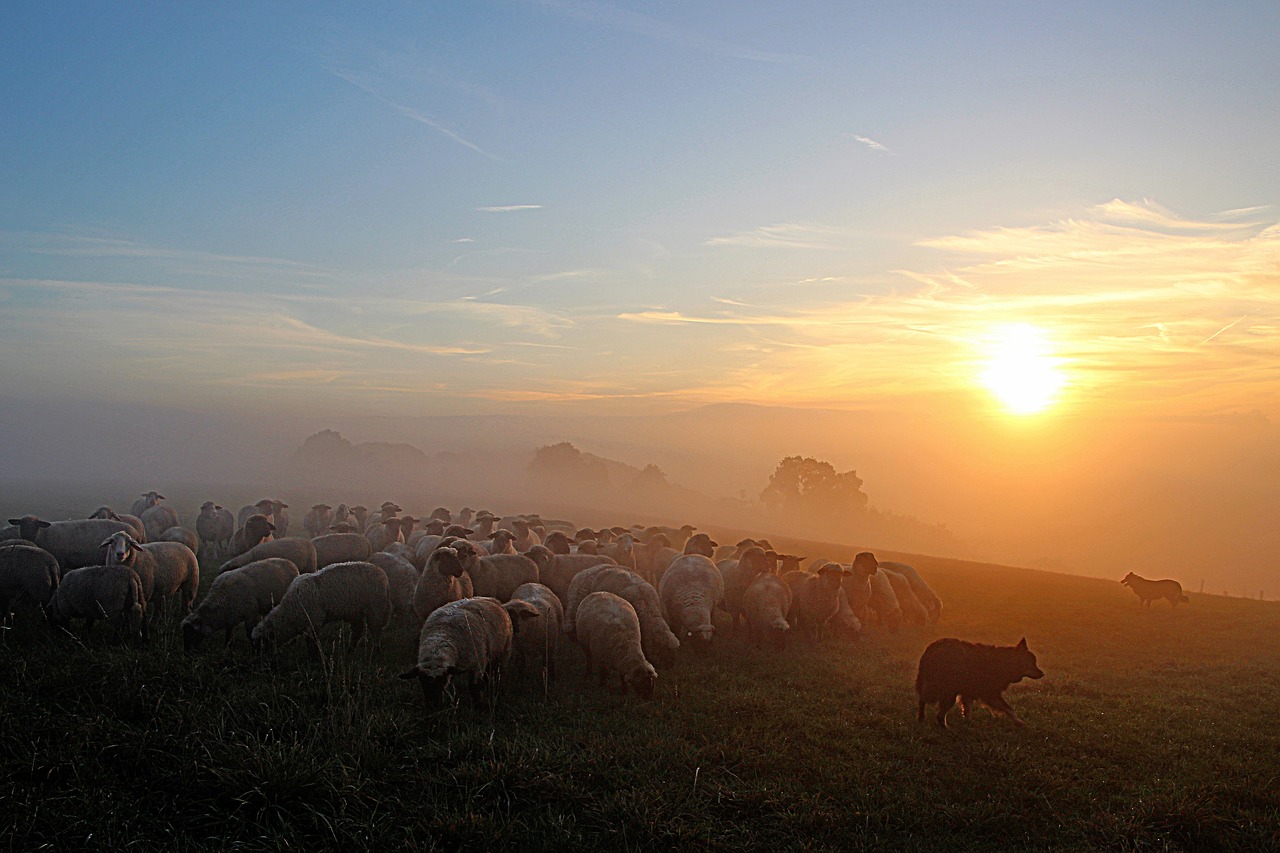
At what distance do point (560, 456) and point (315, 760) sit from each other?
109038 millimetres

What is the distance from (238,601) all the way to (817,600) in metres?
12.0

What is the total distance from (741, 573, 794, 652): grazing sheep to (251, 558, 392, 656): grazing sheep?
7776 millimetres

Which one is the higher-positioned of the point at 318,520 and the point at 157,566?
the point at 157,566

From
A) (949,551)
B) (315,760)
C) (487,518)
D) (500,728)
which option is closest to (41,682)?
(315,760)

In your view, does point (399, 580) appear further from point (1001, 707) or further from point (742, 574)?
point (1001, 707)

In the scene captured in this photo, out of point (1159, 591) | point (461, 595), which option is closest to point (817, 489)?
point (1159, 591)

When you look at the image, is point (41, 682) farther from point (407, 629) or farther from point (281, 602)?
point (407, 629)

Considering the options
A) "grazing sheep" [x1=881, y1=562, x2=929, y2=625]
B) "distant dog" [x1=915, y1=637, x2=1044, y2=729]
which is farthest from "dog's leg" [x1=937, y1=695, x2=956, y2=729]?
"grazing sheep" [x1=881, y1=562, x2=929, y2=625]

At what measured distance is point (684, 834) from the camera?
6406 millimetres

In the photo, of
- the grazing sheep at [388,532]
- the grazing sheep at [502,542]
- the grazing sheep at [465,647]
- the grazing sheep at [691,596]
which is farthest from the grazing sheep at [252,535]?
the grazing sheep at [465,647]

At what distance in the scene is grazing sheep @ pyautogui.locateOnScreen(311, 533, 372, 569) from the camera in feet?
59.1

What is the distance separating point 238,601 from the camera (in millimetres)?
12234

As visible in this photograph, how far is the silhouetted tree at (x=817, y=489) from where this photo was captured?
282 ft

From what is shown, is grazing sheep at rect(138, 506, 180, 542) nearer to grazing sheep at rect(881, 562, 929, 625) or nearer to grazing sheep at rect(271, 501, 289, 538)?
grazing sheep at rect(271, 501, 289, 538)
